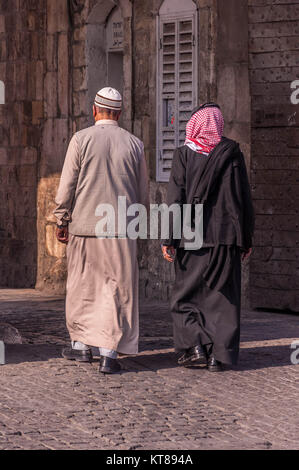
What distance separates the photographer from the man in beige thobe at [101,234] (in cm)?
755

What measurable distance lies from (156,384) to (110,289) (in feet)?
2.48

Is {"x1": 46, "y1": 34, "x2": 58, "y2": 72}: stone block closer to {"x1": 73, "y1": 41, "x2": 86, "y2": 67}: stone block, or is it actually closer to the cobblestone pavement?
{"x1": 73, "y1": 41, "x2": 86, "y2": 67}: stone block

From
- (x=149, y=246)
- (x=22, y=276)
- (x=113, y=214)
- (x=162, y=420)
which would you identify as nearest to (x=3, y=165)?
(x=22, y=276)

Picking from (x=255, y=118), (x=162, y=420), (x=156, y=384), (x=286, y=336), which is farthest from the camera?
(x=255, y=118)

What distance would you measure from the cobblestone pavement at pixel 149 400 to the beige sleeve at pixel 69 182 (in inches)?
38.4

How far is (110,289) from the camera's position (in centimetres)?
756

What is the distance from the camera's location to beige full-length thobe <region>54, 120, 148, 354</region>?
7547mm

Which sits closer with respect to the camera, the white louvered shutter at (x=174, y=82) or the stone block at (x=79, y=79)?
the white louvered shutter at (x=174, y=82)

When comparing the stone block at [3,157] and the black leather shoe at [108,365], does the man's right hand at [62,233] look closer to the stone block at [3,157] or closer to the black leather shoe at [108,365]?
the black leather shoe at [108,365]

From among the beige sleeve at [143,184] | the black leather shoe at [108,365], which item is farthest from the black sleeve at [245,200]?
the black leather shoe at [108,365]

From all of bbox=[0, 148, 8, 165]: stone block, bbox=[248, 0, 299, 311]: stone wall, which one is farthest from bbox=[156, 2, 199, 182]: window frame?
bbox=[0, 148, 8, 165]: stone block

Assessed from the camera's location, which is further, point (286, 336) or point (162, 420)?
point (286, 336)

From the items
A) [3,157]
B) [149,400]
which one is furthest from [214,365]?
[3,157]
